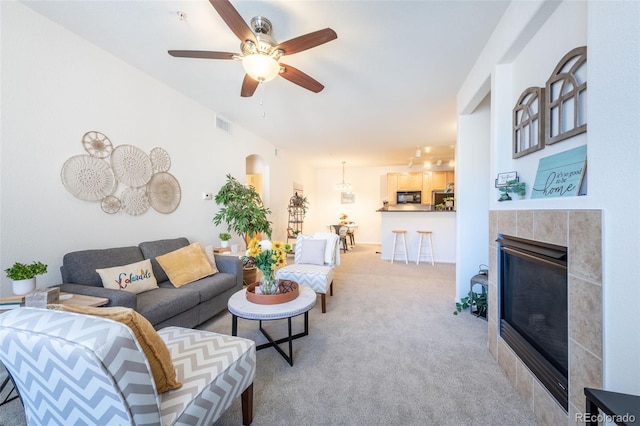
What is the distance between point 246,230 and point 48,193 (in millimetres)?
2093

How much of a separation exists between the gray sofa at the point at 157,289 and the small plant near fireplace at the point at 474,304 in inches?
102

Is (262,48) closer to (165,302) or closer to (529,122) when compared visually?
(529,122)

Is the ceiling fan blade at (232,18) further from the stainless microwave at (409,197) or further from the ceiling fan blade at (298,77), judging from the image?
the stainless microwave at (409,197)

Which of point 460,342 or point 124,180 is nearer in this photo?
point 460,342

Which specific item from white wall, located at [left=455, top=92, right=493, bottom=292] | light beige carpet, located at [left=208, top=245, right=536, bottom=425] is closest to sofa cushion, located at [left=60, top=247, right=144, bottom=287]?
light beige carpet, located at [left=208, top=245, right=536, bottom=425]

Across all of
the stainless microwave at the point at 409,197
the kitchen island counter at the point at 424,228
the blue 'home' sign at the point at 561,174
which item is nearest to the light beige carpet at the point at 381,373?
the blue 'home' sign at the point at 561,174

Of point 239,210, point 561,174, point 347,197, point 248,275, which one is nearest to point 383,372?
point 561,174

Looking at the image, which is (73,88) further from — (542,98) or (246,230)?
(542,98)

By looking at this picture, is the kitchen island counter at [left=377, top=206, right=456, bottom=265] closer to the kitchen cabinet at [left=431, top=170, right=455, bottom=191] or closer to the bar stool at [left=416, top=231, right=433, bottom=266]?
the bar stool at [left=416, top=231, right=433, bottom=266]

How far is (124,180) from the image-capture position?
97.8 inches

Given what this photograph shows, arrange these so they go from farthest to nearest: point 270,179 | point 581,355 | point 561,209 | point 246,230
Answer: point 270,179 → point 246,230 → point 561,209 → point 581,355

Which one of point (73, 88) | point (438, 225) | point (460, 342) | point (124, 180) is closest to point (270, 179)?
point (124, 180)

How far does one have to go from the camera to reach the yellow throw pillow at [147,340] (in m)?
0.88

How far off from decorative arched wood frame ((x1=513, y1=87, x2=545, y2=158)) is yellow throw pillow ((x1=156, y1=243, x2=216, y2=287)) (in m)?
3.02
